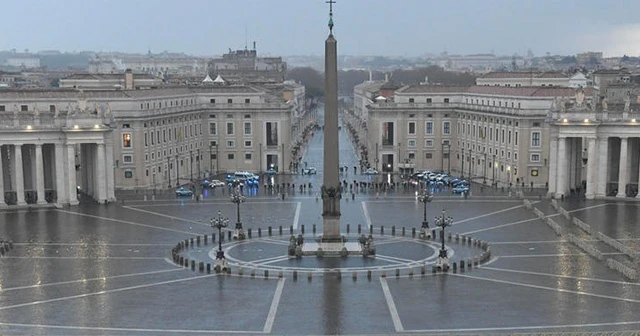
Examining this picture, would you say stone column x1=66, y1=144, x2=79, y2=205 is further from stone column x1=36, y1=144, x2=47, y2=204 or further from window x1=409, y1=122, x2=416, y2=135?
window x1=409, y1=122, x2=416, y2=135

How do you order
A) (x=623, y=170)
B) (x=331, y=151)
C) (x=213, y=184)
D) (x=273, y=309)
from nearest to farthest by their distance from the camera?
(x=273, y=309) < (x=331, y=151) < (x=623, y=170) < (x=213, y=184)

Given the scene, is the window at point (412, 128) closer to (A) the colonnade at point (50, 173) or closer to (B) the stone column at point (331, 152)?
(A) the colonnade at point (50, 173)

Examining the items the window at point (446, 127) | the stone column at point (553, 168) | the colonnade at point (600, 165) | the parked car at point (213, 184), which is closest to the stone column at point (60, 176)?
the parked car at point (213, 184)

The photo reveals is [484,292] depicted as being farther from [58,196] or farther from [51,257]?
[58,196]

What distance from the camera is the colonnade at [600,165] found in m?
80.0

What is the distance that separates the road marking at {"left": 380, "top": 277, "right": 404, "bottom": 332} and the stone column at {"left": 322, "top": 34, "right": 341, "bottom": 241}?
8.57 metres

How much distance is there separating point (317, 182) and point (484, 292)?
53.7 m

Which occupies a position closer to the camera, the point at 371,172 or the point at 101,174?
the point at 101,174

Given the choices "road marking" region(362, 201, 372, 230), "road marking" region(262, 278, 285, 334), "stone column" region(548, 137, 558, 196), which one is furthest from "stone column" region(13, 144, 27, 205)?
"stone column" region(548, 137, 558, 196)

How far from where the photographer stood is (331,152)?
5453 cm

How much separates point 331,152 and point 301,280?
10023mm

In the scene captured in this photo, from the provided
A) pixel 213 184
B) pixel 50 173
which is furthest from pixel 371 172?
pixel 50 173

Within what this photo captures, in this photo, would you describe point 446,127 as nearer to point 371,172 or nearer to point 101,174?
point 371,172

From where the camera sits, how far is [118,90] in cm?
9412
